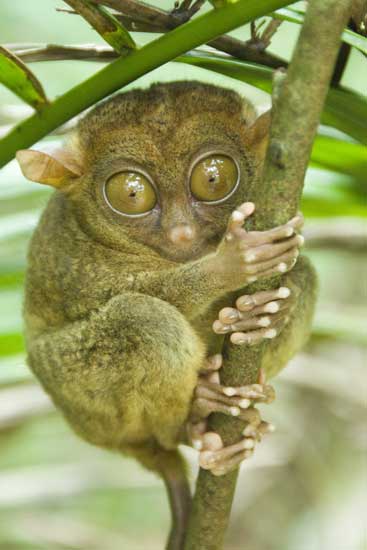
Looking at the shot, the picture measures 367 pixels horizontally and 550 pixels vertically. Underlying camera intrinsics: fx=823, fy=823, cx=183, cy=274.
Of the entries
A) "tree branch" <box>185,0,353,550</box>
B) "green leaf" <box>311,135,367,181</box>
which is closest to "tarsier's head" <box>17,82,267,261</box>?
"green leaf" <box>311,135,367,181</box>

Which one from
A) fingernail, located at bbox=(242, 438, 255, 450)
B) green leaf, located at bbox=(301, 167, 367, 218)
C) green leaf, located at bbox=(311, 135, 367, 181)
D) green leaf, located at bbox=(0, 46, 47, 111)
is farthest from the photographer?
green leaf, located at bbox=(301, 167, 367, 218)

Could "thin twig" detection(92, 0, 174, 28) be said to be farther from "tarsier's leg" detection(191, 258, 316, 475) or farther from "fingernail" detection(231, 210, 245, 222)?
"tarsier's leg" detection(191, 258, 316, 475)

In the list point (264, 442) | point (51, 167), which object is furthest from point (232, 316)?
point (264, 442)

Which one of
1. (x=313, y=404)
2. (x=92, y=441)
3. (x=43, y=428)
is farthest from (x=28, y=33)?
(x=92, y=441)

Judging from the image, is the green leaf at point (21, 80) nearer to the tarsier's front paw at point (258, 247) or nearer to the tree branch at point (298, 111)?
the tarsier's front paw at point (258, 247)

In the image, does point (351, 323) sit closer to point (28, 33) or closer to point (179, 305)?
point (179, 305)

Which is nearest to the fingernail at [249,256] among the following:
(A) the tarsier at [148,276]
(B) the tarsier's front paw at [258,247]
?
(B) the tarsier's front paw at [258,247]
